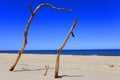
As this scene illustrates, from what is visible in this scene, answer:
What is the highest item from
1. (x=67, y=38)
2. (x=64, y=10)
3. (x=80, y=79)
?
(x=64, y=10)

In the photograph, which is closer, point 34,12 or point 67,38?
point 67,38

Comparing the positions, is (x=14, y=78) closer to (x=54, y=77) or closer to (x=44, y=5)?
(x=54, y=77)

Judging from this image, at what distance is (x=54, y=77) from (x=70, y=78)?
0.74m

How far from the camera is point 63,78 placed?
1146 cm

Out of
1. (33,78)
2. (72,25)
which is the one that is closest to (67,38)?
(72,25)

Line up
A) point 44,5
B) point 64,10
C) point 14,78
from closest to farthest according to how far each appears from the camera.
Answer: point 14,78 → point 64,10 → point 44,5

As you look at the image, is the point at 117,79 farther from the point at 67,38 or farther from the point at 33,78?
the point at 33,78

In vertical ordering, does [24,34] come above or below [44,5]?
below

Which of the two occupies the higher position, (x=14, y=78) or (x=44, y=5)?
(x=44, y=5)

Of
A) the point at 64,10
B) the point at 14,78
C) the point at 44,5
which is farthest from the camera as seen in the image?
the point at 44,5

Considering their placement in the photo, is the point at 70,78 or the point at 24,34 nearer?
the point at 70,78

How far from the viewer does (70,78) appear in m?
11.5

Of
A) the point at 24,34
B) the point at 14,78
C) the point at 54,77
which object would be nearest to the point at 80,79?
the point at 54,77

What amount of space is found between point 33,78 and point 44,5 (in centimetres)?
397
